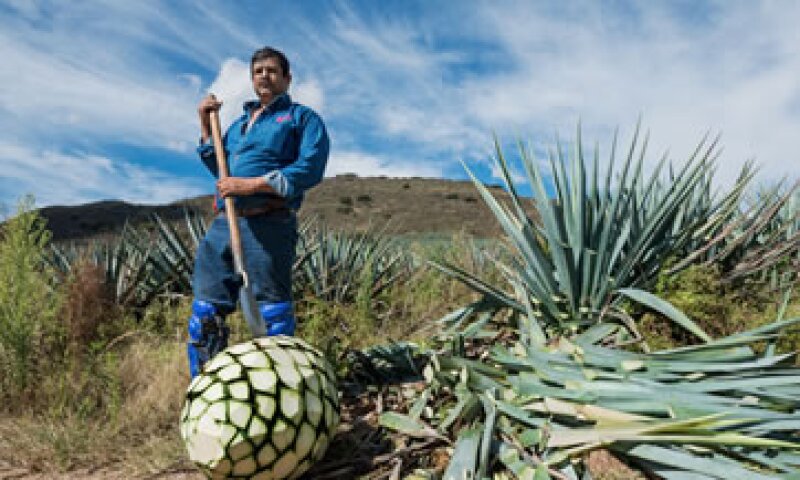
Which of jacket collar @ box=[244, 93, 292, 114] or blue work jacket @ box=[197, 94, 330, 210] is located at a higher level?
jacket collar @ box=[244, 93, 292, 114]

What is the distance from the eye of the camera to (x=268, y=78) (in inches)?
118

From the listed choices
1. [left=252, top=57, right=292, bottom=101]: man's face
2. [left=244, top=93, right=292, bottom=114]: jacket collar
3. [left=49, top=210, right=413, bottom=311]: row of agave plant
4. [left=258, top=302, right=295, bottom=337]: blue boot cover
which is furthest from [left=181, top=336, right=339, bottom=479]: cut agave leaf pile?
[left=49, top=210, right=413, bottom=311]: row of agave plant

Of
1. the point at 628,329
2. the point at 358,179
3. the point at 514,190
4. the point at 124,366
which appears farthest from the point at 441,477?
the point at 358,179

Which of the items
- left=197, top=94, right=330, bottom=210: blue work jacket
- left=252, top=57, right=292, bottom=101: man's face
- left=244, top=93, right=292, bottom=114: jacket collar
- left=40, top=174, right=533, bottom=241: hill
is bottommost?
left=197, top=94, right=330, bottom=210: blue work jacket

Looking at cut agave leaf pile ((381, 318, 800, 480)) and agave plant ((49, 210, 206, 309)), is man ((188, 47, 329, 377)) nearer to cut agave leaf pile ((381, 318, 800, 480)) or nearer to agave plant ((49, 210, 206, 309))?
cut agave leaf pile ((381, 318, 800, 480))

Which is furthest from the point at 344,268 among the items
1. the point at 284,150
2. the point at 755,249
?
the point at 755,249

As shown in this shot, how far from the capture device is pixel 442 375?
230 cm

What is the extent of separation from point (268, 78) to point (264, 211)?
74cm

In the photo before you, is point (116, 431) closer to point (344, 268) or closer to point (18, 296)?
point (18, 296)

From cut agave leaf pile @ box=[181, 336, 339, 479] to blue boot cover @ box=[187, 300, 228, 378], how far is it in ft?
2.32

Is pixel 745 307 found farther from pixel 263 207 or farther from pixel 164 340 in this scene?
pixel 164 340

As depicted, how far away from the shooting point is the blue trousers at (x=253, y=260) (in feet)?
9.04

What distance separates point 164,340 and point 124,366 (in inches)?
44.8

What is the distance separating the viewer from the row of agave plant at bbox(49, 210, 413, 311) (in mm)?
4930
